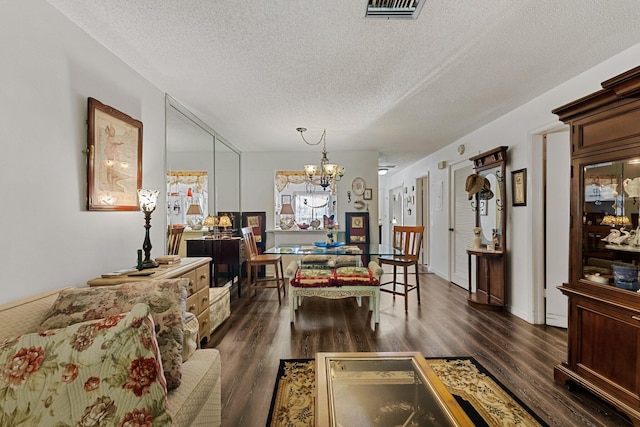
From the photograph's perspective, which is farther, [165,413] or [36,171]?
[36,171]

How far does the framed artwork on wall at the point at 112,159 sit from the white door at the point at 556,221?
4.12 metres

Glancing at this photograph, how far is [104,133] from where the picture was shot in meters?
2.12

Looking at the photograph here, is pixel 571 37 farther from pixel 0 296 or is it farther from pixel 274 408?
pixel 0 296

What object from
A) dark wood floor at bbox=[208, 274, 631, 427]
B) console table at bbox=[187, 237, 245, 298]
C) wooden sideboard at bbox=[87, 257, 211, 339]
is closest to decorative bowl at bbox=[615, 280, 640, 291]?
dark wood floor at bbox=[208, 274, 631, 427]

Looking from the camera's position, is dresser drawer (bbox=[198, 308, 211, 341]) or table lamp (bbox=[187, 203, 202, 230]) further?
table lamp (bbox=[187, 203, 202, 230])

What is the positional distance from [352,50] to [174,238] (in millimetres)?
2523

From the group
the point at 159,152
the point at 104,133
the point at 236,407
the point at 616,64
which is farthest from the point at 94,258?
the point at 616,64

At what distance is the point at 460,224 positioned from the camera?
5.02 m

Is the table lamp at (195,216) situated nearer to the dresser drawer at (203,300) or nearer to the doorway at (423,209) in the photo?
the dresser drawer at (203,300)

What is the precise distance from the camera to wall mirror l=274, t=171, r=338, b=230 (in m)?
5.86

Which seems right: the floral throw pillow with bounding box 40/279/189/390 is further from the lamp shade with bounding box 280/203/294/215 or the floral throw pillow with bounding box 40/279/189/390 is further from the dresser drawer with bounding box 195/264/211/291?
the lamp shade with bounding box 280/203/294/215

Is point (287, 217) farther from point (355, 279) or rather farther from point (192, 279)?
point (192, 279)

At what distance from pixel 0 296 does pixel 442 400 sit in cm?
221

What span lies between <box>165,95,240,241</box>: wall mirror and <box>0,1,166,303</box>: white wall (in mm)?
819
